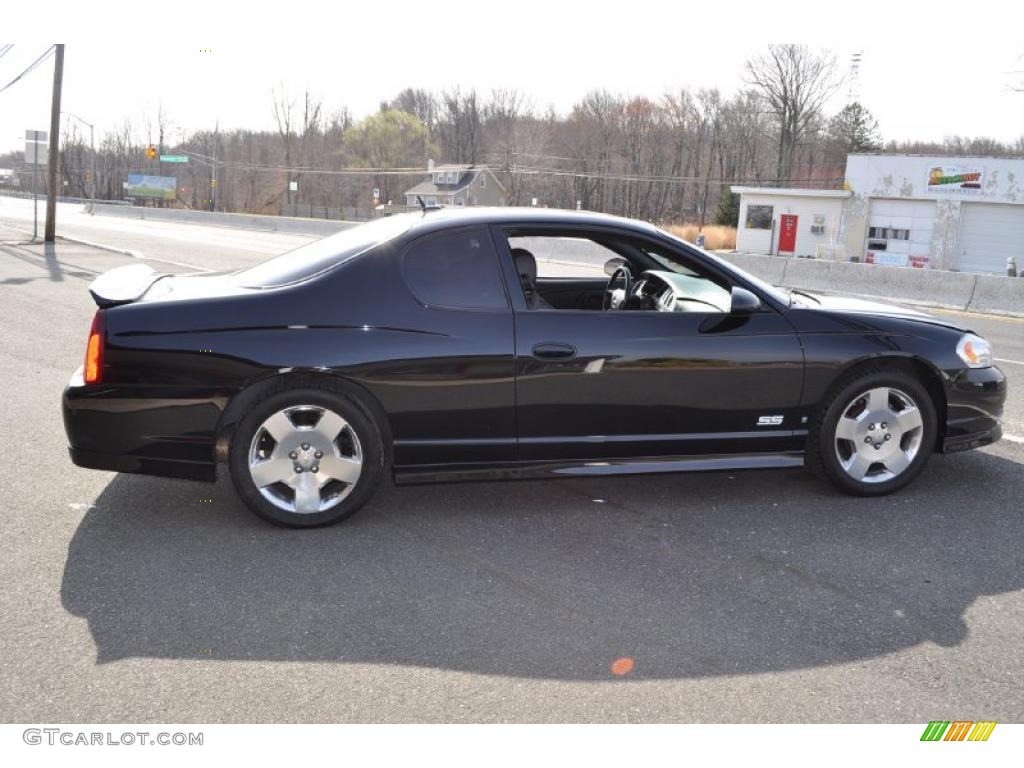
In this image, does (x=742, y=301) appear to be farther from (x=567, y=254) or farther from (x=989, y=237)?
(x=989, y=237)

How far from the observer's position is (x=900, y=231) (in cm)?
4138

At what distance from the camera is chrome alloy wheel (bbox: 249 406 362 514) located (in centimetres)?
440

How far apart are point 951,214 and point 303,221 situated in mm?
28418

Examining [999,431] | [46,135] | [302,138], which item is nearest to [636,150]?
[302,138]

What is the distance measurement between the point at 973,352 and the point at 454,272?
2.94 metres

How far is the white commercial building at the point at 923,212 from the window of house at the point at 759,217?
103 centimetres

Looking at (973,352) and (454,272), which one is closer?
(454,272)

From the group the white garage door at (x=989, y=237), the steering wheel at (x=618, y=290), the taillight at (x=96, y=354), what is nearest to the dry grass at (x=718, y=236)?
the white garage door at (x=989, y=237)

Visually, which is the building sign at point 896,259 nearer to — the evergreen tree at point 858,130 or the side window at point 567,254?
the side window at point 567,254

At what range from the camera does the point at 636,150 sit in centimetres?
10256

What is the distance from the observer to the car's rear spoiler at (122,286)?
4.52m

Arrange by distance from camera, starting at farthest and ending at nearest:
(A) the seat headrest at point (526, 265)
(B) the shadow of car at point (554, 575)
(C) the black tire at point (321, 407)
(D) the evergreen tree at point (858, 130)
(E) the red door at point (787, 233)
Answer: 1. (D) the evergreen tree at point (858, 130)
2. (E) the red door at point (787, 233)
3. (A) the seat headrest at point (526, 265)
4. (C) the black tire at point (321, 407)
5. (B) the shadow of car at point (554, 575)

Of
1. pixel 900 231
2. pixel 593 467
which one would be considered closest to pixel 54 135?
pixel 593 467

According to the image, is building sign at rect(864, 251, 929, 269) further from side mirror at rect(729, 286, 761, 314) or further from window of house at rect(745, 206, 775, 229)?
side mirror at rect(729, 286, 761, 314)
